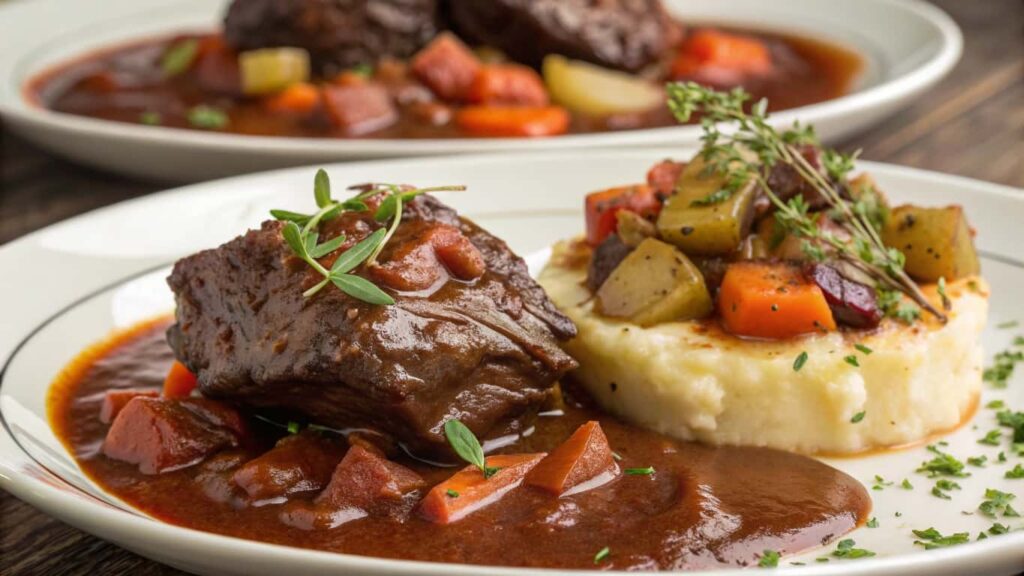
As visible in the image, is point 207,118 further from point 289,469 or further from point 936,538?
point 936,538

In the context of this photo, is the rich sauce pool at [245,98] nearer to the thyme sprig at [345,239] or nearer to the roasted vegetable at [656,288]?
the roasted vegetable at [656,288]

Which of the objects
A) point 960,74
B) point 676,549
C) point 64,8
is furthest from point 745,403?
point 64,8

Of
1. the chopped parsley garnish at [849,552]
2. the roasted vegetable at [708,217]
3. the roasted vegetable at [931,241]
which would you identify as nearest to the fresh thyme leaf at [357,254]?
the roasted vegetable at [708,217]

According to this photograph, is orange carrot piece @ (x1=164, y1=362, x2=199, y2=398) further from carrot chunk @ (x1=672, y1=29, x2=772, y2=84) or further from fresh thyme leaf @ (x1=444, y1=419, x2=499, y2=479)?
carrot chunk @ (x1=672, y1=29, x2=772, y2=84)

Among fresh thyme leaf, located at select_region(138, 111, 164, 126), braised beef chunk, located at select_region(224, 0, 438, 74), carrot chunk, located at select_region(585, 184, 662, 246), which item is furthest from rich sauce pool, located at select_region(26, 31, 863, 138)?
carrot chunk, located at select_region(585, 184, 662, 246)

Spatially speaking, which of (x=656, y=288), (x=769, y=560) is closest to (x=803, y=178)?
(x=656, y=288)
